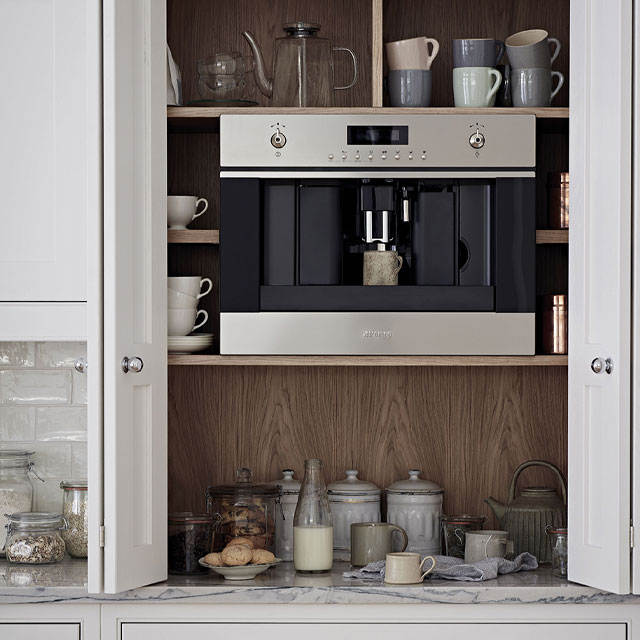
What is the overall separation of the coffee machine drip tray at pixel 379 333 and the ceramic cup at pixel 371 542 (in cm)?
42

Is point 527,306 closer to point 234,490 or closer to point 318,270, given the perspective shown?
point 318,270

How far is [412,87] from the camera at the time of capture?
2373 millimetres

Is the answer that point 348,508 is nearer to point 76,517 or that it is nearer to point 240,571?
point 240,571

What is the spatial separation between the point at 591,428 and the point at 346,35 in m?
1.21

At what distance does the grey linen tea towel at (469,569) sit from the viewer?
7.19 feet

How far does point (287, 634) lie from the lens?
84.2 inches

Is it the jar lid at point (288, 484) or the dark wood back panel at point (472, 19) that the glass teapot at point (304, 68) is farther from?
the jar lid at point (288, 484)

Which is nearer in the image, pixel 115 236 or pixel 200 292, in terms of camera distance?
pixel 115 236

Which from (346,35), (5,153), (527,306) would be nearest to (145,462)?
(5,153)

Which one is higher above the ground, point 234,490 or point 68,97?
point 68,97

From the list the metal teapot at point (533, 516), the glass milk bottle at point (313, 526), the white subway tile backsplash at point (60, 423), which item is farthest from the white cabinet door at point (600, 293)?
the white subway tile backsplash at point (60, 423)

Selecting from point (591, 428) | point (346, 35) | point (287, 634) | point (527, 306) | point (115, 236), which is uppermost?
point (346, 35)

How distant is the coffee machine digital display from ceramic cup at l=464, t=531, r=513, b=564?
946 millimetres

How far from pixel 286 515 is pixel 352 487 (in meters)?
0.18
